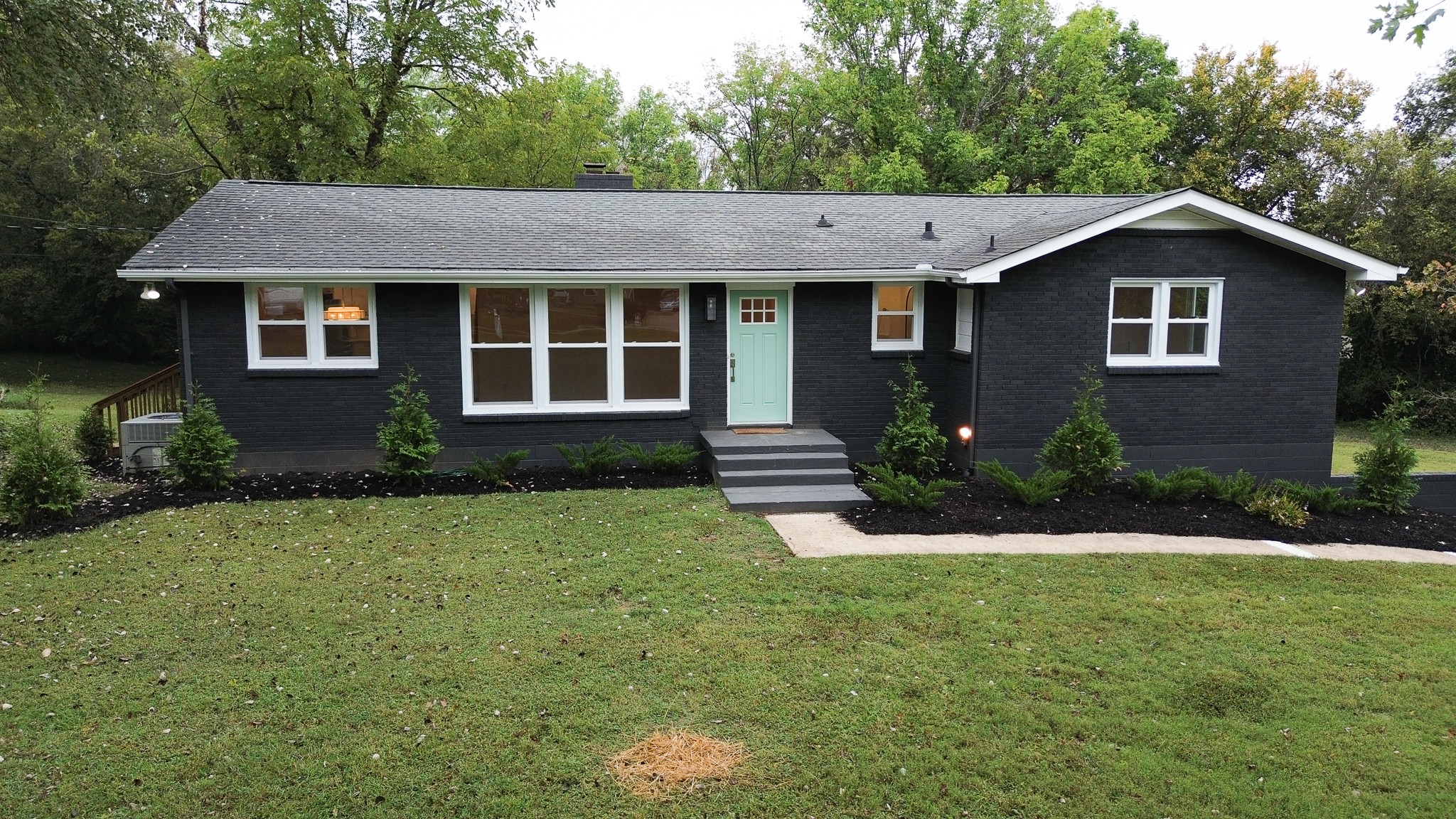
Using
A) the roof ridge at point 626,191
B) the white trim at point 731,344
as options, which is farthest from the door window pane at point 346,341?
the white trim at point 731,344

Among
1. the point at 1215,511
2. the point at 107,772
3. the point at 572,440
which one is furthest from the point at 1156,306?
the point at 107,772

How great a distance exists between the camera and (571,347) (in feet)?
41.7

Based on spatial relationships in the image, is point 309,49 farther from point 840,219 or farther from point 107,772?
point 107,772

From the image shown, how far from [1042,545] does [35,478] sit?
1023cm

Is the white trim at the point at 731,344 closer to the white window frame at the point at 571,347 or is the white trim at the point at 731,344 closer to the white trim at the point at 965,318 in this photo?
the white window frame at the point at 571,347

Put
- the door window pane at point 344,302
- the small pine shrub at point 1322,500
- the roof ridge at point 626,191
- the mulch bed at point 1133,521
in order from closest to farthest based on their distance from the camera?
the mulch bed at point 1133,521
the small pine shrub at point 1322,500
the door window pane at point 344,302
the roof ridge at point 626,191

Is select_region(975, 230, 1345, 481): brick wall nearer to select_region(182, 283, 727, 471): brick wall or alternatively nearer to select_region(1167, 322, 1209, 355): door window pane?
select_region(1167, 322, 1209, 355): door window pane

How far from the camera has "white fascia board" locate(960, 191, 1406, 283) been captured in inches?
461

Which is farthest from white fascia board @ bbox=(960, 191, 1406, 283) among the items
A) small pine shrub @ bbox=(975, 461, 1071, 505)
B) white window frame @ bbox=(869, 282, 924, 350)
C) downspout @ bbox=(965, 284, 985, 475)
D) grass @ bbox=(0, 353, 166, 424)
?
grass @ bbox=(0, 353, 166, 424)

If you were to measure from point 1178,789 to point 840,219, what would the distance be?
38.0ft

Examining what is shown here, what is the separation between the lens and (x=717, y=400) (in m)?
13.0

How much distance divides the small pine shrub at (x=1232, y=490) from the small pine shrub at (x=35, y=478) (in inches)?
499

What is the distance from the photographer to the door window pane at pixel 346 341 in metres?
12.2

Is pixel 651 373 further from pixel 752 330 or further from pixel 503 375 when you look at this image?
pixel 503 375
